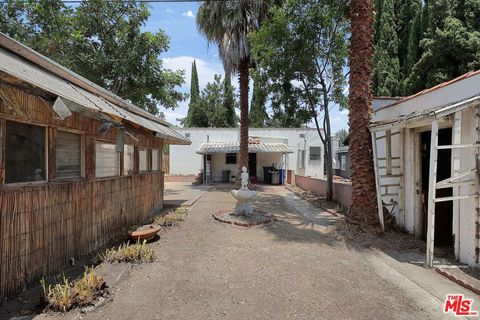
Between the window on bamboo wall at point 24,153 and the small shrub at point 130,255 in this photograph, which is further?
the small shrub at point 130,255

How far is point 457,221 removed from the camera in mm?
5887

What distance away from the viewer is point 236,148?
22516 millimetres

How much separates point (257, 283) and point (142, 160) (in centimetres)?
630

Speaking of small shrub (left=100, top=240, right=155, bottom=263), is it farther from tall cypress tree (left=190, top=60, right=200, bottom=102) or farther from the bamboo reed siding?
tall cypress tree (left=190, top=60, right=200, bottom=102)

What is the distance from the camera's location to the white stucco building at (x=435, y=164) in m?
5.56

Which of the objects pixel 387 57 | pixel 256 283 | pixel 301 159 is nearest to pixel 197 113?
pixel 301 159

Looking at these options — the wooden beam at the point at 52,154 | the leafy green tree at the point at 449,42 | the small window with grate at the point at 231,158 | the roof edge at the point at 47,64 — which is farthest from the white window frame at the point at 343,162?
the wooden beam at the point at 52,154

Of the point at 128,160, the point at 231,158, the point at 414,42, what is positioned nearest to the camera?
the point at 128,160

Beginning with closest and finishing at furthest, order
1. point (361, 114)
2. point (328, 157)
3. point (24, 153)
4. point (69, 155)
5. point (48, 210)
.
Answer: point (24, 153)
point (48, 210)
point (69, 155)
point (361, 114)
point (328, 157)

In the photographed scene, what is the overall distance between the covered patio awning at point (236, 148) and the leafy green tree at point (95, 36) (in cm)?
812

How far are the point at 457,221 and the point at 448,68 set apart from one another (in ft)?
46.2

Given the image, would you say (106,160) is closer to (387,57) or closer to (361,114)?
(361,114)

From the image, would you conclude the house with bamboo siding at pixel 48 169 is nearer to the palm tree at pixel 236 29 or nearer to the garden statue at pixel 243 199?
the garden statue at pixel 243 199

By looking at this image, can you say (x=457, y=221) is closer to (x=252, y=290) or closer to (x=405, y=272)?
(x=405, y=272)
